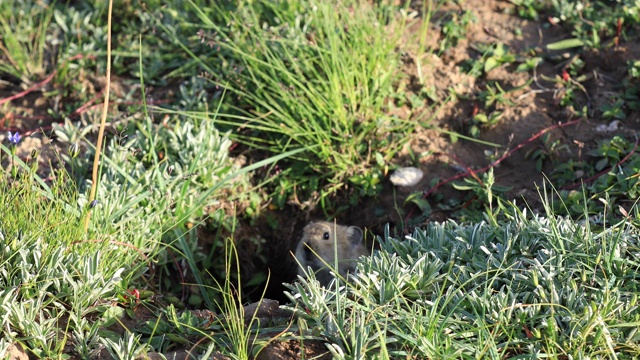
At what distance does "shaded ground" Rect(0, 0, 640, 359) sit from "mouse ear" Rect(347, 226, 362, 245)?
0.56ft

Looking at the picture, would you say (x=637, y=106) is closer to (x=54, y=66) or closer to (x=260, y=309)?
(x=260, y=309)

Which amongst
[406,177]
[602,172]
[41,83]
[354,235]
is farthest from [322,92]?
[41,83]

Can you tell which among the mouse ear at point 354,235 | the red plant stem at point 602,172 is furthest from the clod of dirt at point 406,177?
the red plant stem at point 602,172

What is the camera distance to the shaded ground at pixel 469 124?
5273 mm

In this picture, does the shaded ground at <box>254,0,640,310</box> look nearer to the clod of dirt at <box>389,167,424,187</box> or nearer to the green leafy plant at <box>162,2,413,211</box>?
the clod of dirt at <box>389,167,424,187</box>

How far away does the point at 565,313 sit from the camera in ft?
11.0

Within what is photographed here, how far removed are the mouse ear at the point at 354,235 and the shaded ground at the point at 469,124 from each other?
0.17 m

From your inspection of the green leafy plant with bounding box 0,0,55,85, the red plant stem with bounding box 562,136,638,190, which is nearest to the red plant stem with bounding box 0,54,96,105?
the green leafy plant with bounding box 0,0,55,85

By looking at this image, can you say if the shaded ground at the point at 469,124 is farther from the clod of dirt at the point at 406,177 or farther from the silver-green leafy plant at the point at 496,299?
the silver-green leafy plant at the point at 496,299

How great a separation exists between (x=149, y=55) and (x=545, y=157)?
3.20 metres

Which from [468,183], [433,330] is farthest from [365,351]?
[468,183]

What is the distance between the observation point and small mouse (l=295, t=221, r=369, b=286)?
5.16 meters

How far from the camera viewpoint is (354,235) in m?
5.23

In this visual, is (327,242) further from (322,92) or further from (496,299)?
(496,299)
